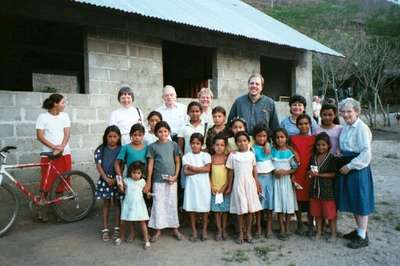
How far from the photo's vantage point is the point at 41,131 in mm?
4586

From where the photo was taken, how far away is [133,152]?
4.01 meters

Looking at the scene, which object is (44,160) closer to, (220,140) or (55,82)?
(220,140)

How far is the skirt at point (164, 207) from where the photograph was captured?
400cm

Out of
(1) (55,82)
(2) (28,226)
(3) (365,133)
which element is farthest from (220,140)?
(1) (55,82)

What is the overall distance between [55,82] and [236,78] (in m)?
4.92

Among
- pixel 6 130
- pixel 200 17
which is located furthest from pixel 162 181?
pixel 200 17

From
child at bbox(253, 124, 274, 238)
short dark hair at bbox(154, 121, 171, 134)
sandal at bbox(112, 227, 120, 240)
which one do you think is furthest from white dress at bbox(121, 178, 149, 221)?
child at bbox(253, 124, 274, 238)

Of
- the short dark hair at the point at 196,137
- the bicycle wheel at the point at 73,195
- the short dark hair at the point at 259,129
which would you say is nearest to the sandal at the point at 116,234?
the bicycle wheel at the point at 73,195

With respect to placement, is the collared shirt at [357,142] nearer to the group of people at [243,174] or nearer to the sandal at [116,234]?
the group of people at [243,174]

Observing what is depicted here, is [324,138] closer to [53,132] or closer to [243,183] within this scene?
[243,183]

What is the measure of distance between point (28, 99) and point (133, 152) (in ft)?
6.65

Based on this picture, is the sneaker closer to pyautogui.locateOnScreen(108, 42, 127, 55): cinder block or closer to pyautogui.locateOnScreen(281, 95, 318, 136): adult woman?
pyautogui.locateOnScreen(281, 95, 318, 136): adult woman

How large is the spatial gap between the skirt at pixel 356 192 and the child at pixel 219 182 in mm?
1164

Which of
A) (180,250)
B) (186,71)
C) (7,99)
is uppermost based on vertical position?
(186,71)
